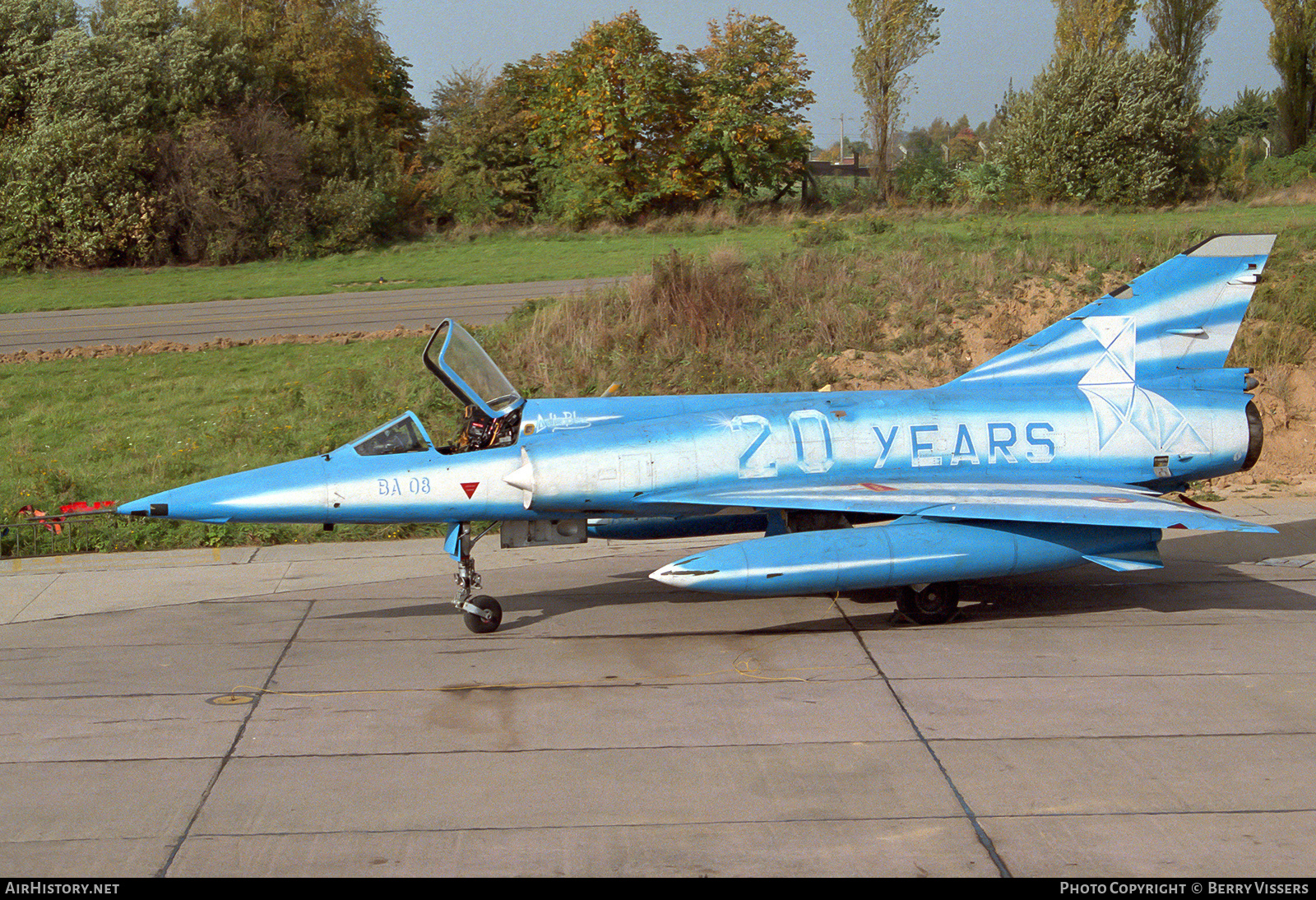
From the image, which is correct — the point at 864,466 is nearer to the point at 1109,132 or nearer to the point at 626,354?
the point at 626,354

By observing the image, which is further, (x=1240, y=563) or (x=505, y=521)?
Answer: (x=1240, y=563)

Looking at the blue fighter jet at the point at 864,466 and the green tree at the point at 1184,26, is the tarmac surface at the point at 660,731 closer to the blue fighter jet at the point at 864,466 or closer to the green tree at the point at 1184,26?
the blue fighter jet at the point at 864,466

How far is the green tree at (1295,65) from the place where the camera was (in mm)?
49500

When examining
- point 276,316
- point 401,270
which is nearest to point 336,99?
point 401,270

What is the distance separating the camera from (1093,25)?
47781 mm

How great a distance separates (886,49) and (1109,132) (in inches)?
398

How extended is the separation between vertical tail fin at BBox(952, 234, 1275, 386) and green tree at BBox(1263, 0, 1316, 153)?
47.8m

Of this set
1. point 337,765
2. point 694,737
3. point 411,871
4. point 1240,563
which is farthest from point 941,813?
point 1240,563

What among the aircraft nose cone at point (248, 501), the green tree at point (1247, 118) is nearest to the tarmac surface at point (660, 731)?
the aircraft nose cone at point (248, 501)

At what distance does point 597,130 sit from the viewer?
1781 inches

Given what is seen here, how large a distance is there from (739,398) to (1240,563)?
20.1 feet

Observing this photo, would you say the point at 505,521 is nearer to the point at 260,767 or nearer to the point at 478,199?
the point at 260,767

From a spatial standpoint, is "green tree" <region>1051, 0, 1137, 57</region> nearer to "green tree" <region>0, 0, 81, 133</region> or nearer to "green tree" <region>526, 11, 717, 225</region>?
"green tree" <region>526, 11, 717, 225</region>

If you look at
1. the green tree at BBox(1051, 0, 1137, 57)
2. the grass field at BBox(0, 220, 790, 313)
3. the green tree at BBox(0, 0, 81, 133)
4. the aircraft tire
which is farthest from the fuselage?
the green tree at BBox(1051, 0, 1137, 57)
